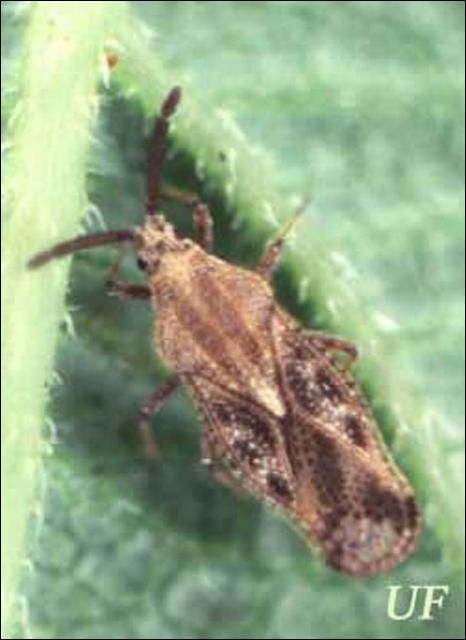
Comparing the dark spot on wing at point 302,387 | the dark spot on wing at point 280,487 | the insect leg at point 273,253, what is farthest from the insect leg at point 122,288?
the dark spot on wing at point 280,487

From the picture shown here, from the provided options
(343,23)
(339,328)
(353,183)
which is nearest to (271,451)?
(339,328)

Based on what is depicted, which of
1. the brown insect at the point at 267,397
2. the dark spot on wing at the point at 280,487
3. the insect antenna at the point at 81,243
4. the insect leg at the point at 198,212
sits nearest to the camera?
the insect antenna at the point at 81,243

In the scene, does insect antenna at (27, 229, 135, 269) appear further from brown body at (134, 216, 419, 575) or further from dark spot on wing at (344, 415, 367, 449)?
Result: dark spot on wing at (344, 415, 367, 449)

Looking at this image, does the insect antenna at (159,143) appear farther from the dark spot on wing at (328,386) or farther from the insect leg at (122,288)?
the dark spot on wing at (328,386)

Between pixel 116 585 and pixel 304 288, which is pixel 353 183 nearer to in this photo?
pixel 304 288

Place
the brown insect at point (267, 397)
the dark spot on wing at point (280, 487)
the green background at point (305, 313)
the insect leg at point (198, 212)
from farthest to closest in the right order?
the dark spot on wing at point (280, 487) < the brown insect at point (267, 397) < the insect leg at point (198, 212) < the green background at point (305, 313)

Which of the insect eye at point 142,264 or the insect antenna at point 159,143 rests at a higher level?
the insect antenna at point 159,143
